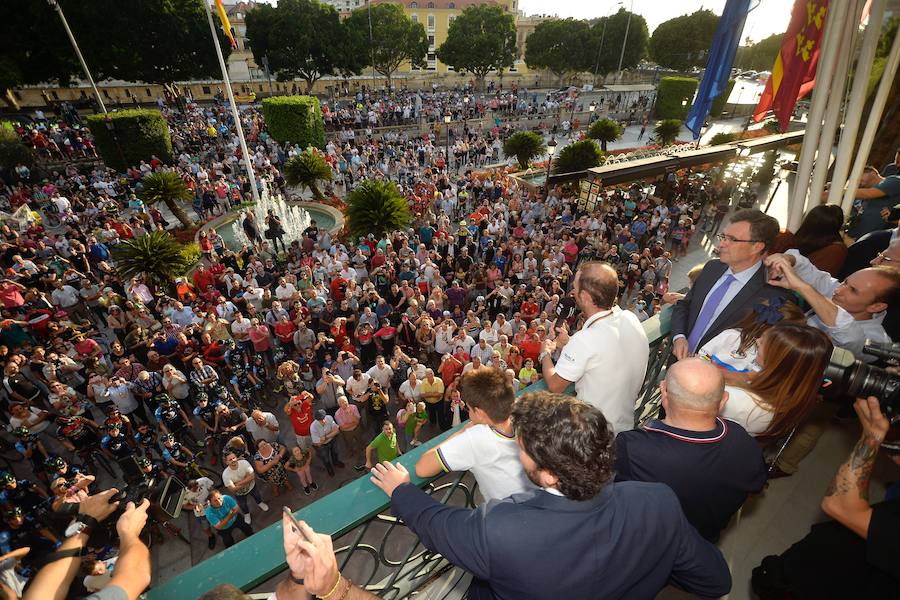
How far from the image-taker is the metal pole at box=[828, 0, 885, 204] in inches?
161

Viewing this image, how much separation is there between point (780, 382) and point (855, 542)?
30.9 inches

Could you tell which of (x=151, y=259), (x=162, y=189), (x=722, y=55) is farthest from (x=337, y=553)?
(x=162, y=189)

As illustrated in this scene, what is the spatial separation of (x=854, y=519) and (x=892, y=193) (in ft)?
19.6

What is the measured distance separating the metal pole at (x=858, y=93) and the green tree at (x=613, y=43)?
5927 cm

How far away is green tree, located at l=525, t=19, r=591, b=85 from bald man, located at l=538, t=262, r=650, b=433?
62.6 metres

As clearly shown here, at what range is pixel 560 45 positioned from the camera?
180 ft

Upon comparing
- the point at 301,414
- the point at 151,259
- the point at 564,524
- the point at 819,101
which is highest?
the point at 819,101

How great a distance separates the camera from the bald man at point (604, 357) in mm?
2570

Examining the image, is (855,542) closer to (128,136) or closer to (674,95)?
(128,136)

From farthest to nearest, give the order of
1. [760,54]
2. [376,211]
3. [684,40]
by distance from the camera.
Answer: [760,54] < [684,40] < [376,211]

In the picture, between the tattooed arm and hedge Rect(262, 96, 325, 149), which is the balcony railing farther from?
hedge Rect(262, 96, 325, 149)

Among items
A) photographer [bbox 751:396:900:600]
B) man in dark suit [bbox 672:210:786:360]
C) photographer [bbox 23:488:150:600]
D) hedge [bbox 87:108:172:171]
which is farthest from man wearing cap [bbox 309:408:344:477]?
hedge [bbox 87:108:172:171]

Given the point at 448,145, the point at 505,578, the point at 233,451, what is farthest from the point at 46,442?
Result: the point at 448,145

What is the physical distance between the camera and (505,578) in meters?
1.48
